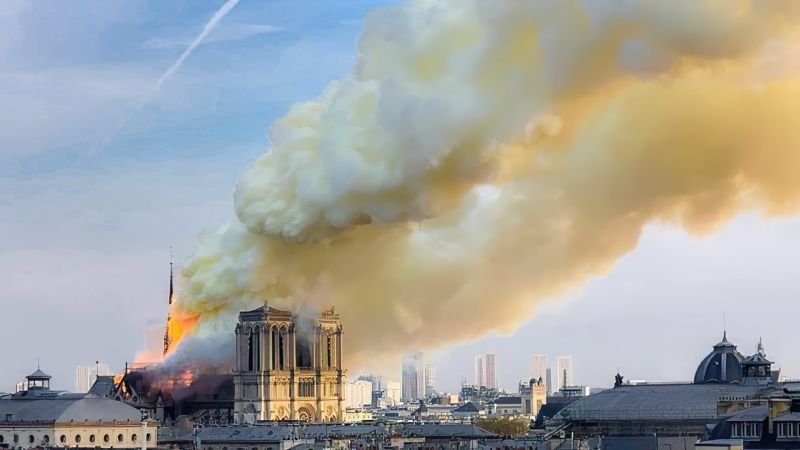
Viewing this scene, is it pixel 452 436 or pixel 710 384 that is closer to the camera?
pixel 710 384

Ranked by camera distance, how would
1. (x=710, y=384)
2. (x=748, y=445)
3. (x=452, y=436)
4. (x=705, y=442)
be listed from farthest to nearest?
(x=452, y=436) < (x=710, y=384) < (x=705, y=442) < (x=748, y=445)

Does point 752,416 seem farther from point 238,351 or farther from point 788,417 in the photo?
point 238,351

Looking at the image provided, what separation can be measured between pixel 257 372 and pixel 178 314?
24.4 m

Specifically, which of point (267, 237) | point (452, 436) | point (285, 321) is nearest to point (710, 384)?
point (452, 436)

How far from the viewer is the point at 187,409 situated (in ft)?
653

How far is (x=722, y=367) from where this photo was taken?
16938 cm

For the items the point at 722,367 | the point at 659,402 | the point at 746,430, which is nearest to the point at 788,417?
the point at 746,430

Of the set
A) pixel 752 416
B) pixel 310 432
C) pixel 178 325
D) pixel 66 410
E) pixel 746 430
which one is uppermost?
pixel 178 325

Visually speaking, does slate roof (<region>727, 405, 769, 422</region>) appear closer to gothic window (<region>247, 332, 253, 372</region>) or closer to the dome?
the dome

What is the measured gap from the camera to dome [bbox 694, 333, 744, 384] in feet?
552

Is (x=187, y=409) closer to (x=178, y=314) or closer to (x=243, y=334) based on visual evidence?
(x=243, y=334)

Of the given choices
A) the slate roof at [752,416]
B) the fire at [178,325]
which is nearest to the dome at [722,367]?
the fire at [178,325]

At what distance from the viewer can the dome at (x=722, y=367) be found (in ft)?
552

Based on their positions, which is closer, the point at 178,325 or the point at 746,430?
the point at 746,430
